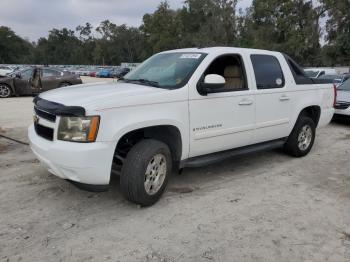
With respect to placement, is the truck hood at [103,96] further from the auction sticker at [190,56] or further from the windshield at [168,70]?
the auction sticker at [190,56]

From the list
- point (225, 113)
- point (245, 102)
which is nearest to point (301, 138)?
point (245, 102)

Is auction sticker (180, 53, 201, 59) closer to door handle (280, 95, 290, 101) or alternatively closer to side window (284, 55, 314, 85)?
door handle (280, 95, 290, 101)

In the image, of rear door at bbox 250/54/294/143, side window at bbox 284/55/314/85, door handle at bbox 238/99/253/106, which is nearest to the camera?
Result: door handle at bbox 238/99/253/106

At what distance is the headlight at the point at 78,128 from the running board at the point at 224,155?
1315 millimetres

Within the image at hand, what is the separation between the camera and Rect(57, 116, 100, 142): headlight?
3555 mm

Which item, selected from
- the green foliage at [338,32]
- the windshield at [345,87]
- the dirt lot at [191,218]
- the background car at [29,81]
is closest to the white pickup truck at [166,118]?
the dirt lot at [191,218]

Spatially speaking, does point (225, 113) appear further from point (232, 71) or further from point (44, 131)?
point (44, 131)

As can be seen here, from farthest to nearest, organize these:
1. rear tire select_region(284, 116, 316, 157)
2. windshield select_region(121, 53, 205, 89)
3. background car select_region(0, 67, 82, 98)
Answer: background car select_region(0, 67, 82, 98), rear tire select_region(284, 116, 316, 157), windshield select_region(121, 53, 205, 89)

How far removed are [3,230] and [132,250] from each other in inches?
52.6

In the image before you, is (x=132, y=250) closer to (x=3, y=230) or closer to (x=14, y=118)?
(x=3, y=230)

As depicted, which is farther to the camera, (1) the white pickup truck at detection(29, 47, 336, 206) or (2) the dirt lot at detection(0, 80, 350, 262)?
(1) the white pickup truck at detection(29, 47, 336, 206)

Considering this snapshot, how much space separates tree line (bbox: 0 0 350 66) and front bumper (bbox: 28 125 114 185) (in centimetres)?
416

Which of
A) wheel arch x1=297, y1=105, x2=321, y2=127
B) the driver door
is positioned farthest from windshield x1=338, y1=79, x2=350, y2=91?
the driver door

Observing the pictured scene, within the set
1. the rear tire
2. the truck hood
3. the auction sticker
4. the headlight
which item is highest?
the auction sticker
